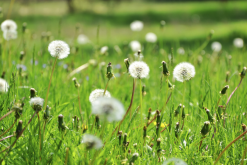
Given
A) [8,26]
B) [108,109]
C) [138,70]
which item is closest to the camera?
[108,109]

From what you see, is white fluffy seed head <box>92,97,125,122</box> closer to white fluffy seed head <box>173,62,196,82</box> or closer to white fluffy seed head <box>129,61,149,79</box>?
white fluffy seed head <box>129,61,149,79</box>

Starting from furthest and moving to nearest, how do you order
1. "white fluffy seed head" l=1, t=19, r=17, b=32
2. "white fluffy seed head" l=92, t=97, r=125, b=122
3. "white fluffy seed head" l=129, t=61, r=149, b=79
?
"white fluffy seed head" l=1, t=19, r=17, b=32
"white fluffy seed head" l=129, t=61, r=149, b=79
"white fluffy seed head" l=92, t=97, r=125, b=122

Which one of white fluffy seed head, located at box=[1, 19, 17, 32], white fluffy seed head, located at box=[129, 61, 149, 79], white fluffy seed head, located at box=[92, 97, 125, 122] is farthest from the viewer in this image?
white fluffy seed head, located at box=[1, 19, 17, 32]

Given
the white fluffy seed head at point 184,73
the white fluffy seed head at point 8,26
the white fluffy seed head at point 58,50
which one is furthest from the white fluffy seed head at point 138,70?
the white fluffy seed head at point 8,26

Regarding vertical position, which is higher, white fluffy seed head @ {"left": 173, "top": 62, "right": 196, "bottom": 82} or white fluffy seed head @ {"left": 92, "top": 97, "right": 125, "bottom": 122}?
white fluffy seed head @ {"left": 173, "top": 62, "right": 196, "bottom": 82}

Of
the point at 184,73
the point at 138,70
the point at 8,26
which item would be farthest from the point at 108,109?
the point at 8,26

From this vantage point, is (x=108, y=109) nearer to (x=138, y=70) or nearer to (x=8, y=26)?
(x=138, y=70)

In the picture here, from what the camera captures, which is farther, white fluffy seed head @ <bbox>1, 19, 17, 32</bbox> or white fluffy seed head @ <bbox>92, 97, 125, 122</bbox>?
white fluffy seed head @ <bbox>1, 19, 17, 32</bbox>

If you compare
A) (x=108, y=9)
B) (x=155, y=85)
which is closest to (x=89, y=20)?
(x=108, y=9)

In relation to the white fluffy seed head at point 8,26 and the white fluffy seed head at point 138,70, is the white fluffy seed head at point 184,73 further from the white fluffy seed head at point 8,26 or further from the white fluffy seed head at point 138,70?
the white fluffy seed head at point 8,26

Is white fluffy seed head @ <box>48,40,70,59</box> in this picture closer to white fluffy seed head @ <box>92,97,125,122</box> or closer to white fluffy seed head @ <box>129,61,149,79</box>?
white fluffy seed head @ <box>129,61,149,79</box>

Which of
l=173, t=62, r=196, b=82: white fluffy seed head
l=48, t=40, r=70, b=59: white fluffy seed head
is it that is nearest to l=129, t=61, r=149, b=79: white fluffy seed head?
l=173, t=62, r=196, b=82: white fluffy seed head

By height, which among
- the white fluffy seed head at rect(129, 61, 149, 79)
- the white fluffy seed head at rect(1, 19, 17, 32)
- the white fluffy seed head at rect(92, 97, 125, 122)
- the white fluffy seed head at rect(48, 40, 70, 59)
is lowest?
the white fluffy seed head at rect(92, 97, 125, 122)

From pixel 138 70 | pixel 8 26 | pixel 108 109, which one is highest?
pixel 8 26
